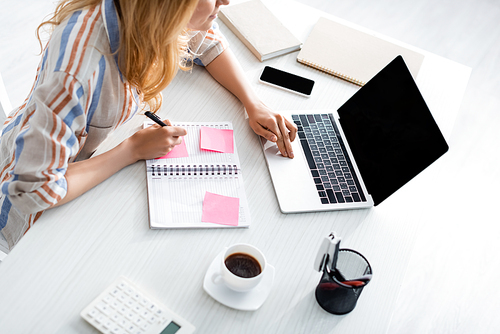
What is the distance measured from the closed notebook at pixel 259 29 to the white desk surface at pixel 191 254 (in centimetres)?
29

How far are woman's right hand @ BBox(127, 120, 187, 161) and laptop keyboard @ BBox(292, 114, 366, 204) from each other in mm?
318

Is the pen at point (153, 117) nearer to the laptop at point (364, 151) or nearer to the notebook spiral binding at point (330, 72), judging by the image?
the laptop at point (364, 151)

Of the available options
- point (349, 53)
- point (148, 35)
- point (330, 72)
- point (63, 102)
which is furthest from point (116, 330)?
point (349, 53)

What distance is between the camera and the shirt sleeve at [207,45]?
3.82 feet

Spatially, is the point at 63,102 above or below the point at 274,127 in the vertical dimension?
above

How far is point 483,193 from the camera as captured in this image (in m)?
2.04

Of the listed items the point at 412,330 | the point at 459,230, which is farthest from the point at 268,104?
the point at 459,230

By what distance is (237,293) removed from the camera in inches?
30.6

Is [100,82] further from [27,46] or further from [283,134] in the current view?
[27,46]

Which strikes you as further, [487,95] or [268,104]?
[487,95]

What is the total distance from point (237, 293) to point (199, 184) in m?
0.26

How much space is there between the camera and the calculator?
2.31 ft

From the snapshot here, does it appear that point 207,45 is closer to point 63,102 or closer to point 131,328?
point 63,102

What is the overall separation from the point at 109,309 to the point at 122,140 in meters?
0.42
